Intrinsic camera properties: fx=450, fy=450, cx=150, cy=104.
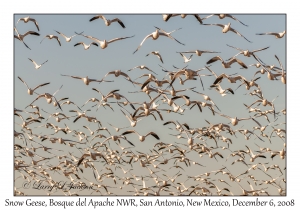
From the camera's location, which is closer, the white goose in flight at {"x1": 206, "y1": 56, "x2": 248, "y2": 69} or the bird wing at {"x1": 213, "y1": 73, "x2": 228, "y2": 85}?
the white goose in flight at {"x1": 206, "y1": 56, "x2": 248, "y2": 69}

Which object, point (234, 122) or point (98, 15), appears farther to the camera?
point (234, 122)

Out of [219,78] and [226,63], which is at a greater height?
[226,63]

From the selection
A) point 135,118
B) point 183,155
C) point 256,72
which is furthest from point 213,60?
point 183,155

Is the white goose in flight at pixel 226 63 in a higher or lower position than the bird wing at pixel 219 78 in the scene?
higher

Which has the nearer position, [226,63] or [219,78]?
[219,78]

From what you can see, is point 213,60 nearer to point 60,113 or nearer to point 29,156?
point 60,113

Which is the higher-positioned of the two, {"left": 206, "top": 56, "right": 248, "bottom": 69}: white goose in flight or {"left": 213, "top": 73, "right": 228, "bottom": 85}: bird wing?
{"left": 206, "top": 56, "right": 248, "bottom": 69}: white goose in flight

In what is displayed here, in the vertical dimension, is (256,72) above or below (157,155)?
above

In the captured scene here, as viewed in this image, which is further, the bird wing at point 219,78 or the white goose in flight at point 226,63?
the bird wing at point 219,78

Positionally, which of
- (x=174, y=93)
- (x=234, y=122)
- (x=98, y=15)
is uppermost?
(x=98, y=15)
